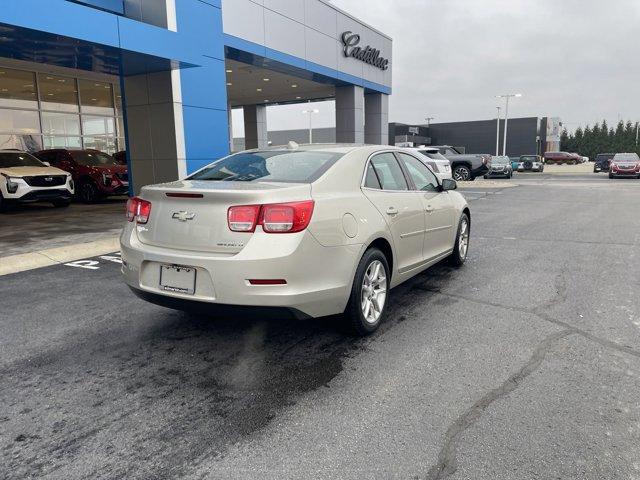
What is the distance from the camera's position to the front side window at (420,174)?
206 inches

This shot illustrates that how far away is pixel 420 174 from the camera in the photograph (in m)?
5.45

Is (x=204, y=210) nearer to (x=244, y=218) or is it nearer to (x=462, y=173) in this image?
(x=244, y=218)

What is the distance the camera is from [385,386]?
3.26 metres

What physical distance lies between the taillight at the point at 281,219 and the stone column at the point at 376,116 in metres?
20.9

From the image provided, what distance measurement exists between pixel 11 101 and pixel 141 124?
404 inches

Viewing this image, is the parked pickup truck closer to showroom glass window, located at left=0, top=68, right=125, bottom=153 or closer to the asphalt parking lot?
showroom glass window, located at left=0, top=68, right=125, bottom=153

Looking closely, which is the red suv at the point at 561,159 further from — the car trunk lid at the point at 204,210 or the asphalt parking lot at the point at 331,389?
the car trunk lid at the point at 204,210

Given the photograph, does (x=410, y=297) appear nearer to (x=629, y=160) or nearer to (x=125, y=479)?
(x=125, y=479)

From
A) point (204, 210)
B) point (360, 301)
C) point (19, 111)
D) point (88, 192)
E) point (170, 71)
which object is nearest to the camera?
point (204, 210)

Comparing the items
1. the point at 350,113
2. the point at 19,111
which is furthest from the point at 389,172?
the point at 19,111

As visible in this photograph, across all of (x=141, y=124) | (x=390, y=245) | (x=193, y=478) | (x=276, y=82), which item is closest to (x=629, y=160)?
(x=276, y=82)

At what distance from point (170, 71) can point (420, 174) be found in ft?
25.9

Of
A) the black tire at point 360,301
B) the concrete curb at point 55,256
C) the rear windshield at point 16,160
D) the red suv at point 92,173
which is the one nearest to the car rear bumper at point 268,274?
the black tire at point 360,301

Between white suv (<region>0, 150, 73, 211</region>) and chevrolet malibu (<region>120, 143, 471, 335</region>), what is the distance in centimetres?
1062
